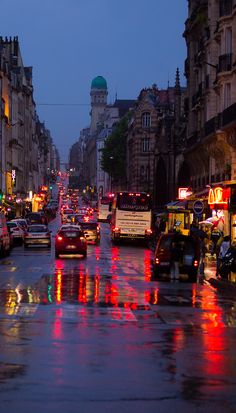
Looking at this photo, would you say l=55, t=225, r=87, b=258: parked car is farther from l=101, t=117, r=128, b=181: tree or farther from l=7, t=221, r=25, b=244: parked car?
l=101, t=117, r=128, b=181: tree

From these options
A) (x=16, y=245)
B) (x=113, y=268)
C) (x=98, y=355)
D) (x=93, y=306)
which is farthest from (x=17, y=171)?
(x=98, y=355)

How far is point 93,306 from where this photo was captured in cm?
1948

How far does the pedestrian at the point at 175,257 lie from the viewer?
29.2 metres

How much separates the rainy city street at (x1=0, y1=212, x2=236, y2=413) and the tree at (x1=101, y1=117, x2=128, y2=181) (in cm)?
13242

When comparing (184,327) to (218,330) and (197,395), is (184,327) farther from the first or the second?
(197,395)

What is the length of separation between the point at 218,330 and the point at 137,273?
1727cm

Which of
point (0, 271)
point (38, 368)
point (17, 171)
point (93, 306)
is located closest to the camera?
point (38, 368)

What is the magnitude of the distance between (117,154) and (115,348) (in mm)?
145897

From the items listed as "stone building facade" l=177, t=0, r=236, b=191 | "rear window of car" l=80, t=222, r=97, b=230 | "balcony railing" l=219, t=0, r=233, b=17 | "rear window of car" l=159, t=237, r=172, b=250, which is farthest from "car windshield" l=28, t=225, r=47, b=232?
"rear window of car" l=159, t=237, r=172, b=250

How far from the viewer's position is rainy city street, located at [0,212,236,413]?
9328 mm

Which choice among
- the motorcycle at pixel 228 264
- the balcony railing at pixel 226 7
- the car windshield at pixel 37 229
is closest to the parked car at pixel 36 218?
the car windshield at pixel 37 229

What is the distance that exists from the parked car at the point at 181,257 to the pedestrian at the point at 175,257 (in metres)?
0.08

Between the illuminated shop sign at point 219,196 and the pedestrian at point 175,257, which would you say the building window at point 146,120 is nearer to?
the illuminated shop sign at point 219,196

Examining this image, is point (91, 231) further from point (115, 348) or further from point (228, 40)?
point (115, 348)
